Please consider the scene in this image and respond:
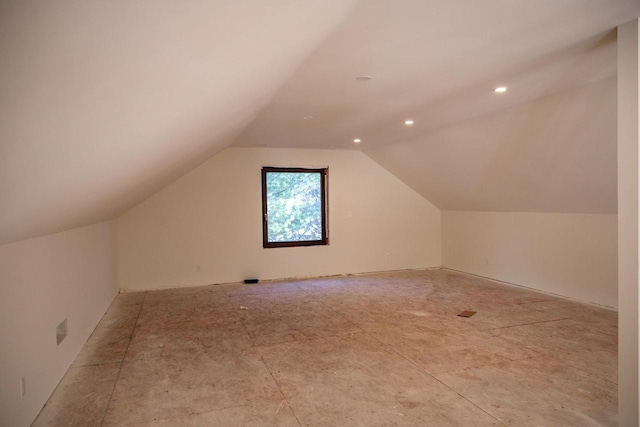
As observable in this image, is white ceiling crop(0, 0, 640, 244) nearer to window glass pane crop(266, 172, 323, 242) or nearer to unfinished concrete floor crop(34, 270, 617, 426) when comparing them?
unfinished concrete floor crop(34, 270, 617, 426)

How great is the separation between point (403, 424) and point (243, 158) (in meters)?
5.05

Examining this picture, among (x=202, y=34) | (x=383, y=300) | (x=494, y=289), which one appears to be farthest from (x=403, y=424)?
(x=494, y=289)

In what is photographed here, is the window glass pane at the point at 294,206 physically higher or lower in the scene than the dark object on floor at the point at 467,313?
higher

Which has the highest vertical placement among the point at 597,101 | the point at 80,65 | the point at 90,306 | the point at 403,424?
the point at 597,101

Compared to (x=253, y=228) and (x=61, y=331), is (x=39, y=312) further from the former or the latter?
(x=253, y=228)

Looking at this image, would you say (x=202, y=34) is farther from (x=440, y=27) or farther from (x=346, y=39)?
(x=440, y=27)

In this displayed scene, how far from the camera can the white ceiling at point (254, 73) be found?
0.95m

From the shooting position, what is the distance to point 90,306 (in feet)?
13.0

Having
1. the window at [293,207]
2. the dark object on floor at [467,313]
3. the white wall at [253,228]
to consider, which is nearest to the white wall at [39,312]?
the white wall at [253,228]

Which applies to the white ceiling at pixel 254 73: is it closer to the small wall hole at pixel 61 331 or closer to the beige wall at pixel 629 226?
the beige wall at pixel 629 226

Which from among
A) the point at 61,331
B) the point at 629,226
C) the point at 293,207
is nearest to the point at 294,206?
the point at 293,207

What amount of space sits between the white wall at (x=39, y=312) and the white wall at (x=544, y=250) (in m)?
5.69

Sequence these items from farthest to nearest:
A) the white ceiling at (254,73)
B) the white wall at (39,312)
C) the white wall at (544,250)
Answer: the white wall at (544,250), the white wall at (39,312), the white ceiling at (254,73)

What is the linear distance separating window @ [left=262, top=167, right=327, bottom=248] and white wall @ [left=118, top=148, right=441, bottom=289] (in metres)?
0.14
